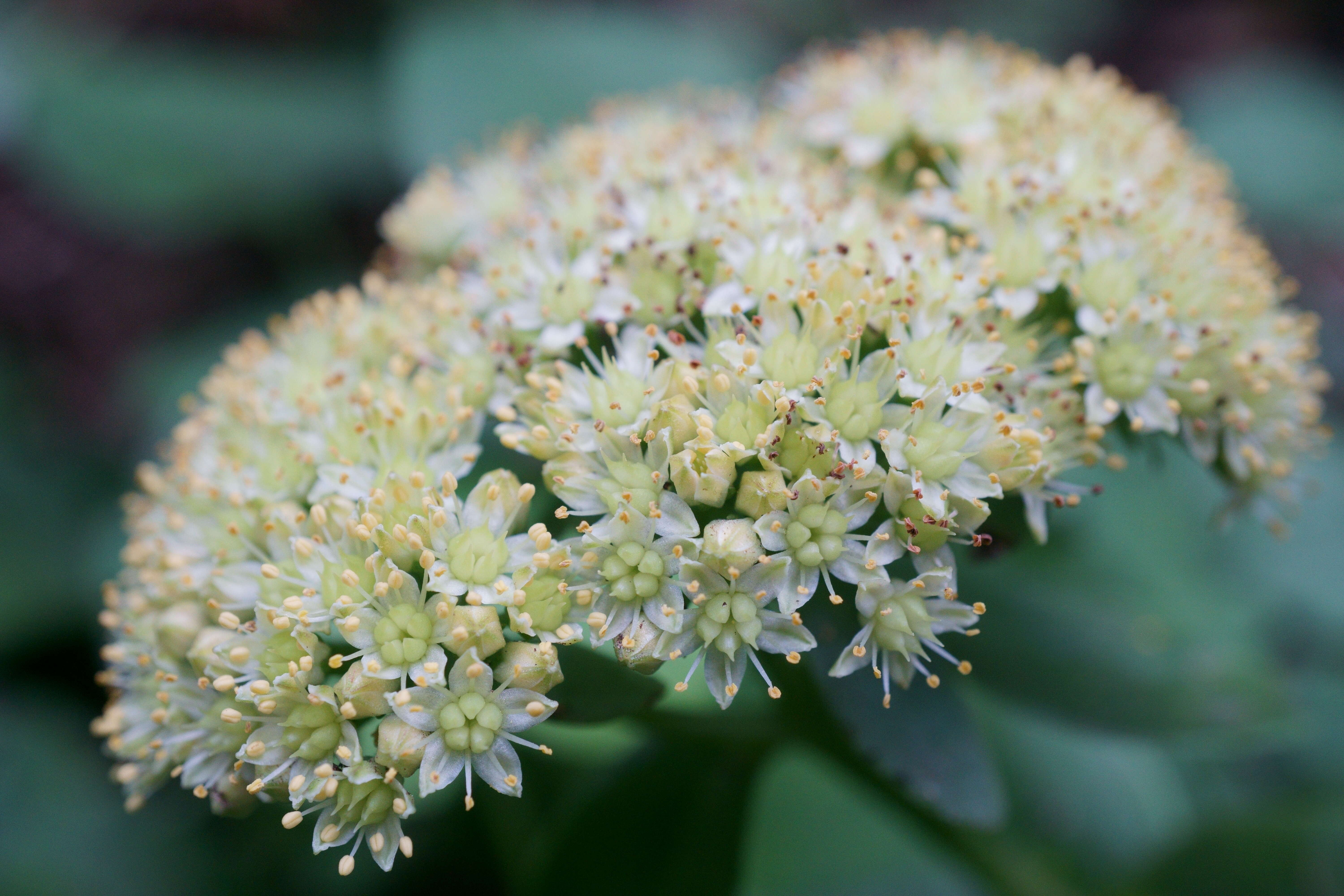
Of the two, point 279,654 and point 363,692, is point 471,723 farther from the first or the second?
point 279,654

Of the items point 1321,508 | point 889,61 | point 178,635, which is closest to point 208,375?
point 178,635

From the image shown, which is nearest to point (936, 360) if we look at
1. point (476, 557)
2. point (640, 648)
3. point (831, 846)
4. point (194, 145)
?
point (640, 648)

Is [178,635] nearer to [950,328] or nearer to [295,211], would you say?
[950,328]

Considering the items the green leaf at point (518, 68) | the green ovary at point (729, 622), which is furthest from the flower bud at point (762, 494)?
the green leaf at point (518, 68)

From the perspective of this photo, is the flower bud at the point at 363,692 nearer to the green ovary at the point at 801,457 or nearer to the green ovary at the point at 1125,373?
the green ovary at the point at 801,457

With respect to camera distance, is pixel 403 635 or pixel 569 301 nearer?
pixel 403 635

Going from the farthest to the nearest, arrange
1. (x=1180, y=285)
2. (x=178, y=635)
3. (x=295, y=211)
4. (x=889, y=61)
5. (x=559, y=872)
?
(x=295, y=211), (x=889, y=61), (x=559, y=872), (x=1180, y=285), (x=178, y=635)
